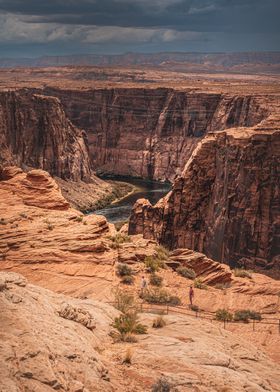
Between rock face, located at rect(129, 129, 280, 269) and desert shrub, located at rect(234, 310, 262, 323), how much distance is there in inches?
790

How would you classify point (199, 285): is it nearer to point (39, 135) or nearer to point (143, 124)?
point (39, 135)

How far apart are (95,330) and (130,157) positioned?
10696cm

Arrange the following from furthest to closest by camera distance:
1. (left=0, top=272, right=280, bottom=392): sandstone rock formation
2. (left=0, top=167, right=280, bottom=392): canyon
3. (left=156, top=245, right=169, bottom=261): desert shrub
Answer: (left=156, top=245, right=169, bottom=261): desert shrub, (left=0, top=167, right=280, bottom=392): canyon, (left=0, top=272, right=280, bottom=392): sandstone rock formation

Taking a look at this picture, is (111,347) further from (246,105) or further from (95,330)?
(246,105)

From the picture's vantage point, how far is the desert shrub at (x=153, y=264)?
2492cm

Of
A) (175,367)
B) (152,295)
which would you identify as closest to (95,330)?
(175,367)

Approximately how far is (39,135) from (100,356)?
82074mm

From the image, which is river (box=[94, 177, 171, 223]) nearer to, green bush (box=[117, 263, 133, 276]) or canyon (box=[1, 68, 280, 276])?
canyon (box=[1, 68, 280, 276])

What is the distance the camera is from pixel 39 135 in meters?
91.4

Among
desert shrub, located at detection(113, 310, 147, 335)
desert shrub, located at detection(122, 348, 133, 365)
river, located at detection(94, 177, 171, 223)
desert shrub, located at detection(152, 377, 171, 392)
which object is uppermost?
desert shrub, located at detection(152, 377, 171, 392)

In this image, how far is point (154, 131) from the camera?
12012 centimetres

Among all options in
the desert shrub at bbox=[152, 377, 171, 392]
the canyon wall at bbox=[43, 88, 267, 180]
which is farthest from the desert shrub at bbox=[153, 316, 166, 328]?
the canyon wall at bbox=[43, 88, 267, 180]

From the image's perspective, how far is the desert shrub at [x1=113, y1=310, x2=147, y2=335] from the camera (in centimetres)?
1380

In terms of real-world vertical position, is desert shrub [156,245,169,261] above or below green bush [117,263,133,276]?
below
